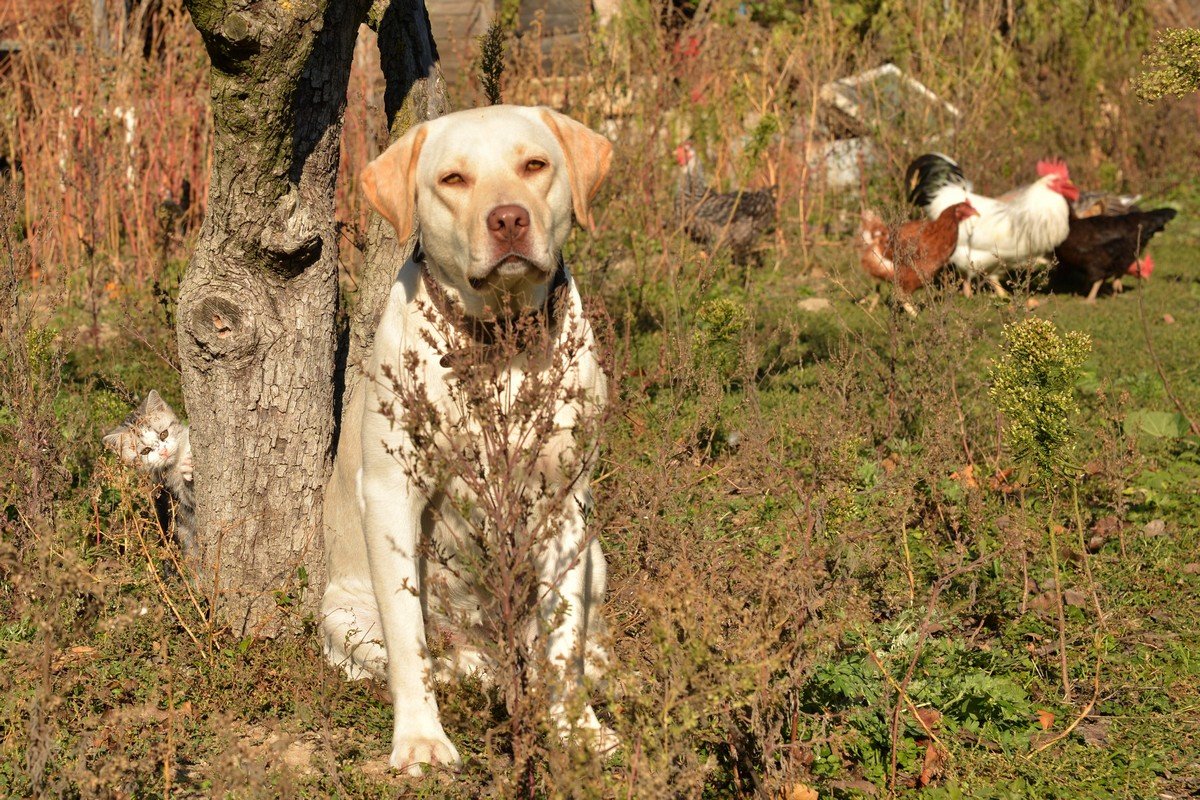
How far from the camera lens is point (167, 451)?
14.6ft

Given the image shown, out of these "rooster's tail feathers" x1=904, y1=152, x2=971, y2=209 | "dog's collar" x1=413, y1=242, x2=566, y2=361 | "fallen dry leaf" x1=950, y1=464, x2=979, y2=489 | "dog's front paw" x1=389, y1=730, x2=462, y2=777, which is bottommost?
"dog's front paw" x1=389, y1=730, x2=462, y2=777

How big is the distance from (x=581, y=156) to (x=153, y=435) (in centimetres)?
205

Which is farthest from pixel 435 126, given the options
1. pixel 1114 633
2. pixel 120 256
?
pixel 120 256

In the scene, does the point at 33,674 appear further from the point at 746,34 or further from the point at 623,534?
the point at 746,34

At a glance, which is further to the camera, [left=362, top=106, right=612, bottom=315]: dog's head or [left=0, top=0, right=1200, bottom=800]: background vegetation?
[left=362, top=106, right=612, bottom=315]: dog's head

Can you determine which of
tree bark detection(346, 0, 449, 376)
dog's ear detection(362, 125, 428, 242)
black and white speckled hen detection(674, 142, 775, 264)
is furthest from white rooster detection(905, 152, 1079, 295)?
dog's ear detection(362, 125, 428, 242)

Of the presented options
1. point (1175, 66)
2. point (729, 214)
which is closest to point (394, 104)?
point (1175, 66)

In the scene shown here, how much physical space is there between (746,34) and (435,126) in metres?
6.54

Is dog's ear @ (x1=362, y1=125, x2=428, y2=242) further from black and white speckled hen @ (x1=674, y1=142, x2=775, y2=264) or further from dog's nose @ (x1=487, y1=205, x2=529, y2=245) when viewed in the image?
black and white speckled hen @ (x1=674, y1=142, x2=775, y2=264)

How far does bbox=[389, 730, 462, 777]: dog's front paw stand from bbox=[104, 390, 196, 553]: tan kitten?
1613mm

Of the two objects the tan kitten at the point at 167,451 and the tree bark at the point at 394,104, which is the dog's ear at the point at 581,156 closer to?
the tree bark at the point at 394,104

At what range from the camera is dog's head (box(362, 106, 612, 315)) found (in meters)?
3.16

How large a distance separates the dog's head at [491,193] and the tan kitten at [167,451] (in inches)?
63.1

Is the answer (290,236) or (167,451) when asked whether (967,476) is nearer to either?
(290,236)
